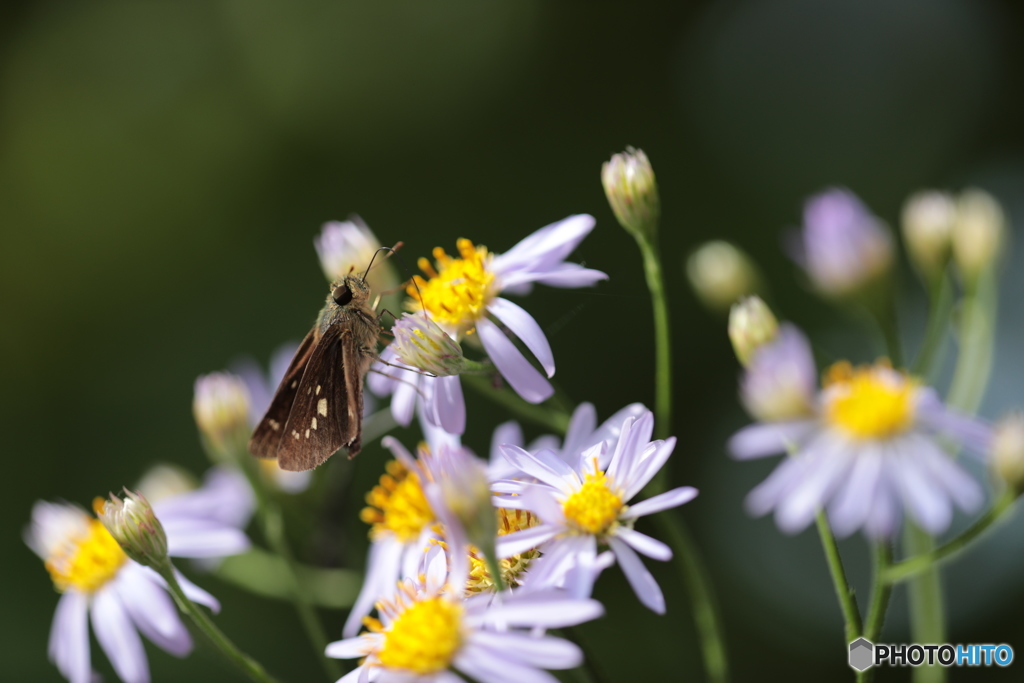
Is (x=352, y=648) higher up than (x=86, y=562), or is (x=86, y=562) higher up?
(x=86, y=562)

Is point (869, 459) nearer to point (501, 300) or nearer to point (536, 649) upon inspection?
point (536, 649)

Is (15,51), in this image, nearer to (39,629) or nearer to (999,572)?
(39,629)

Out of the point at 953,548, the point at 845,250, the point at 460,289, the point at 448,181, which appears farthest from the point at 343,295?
the point at 448,181

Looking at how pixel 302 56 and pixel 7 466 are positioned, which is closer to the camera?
pixel 7 466

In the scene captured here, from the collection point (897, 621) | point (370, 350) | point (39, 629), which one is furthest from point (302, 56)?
point (897, 621)

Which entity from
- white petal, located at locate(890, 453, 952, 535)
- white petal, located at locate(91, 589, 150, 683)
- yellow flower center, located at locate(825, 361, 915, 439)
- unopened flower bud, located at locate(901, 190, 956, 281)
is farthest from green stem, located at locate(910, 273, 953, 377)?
white petal, located at locate(91, 589, 150, 683)

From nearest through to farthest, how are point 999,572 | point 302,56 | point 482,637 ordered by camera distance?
point 482,637 < point 999,572 < point 302,56

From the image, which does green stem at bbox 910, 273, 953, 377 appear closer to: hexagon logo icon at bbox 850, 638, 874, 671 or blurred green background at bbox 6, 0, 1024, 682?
hexagon logo icon at bbox 850, 638, 874, 671
